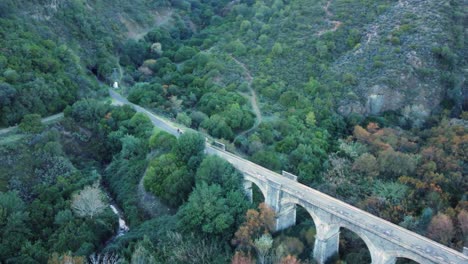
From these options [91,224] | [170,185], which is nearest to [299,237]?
[170,185]

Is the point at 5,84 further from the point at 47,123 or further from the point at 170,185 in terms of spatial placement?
the point at 170,185

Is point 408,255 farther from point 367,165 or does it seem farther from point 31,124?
point 31,124

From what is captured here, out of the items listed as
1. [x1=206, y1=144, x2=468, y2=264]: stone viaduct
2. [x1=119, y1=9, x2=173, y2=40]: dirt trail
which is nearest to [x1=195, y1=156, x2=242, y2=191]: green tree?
[x1=206, y1=144, x2=468, y2=264]: stone viaduct

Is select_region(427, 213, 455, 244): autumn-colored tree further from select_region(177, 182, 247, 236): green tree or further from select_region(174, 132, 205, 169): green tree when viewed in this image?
select_region(174, 132, 205, 169): green tree

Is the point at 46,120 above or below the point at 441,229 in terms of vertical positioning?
above

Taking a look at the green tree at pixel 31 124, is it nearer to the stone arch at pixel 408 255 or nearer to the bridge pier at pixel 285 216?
the bridge pier at pixel 285 216

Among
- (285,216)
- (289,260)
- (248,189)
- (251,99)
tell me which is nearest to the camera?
(289,260)

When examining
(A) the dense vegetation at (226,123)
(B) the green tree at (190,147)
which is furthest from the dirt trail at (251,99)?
(B) the green tree at (190,147)

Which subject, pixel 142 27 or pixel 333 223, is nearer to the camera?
pixel 333 223

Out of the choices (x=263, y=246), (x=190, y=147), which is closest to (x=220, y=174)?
(x=190, y=147)
